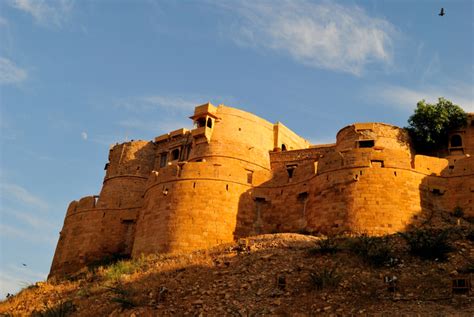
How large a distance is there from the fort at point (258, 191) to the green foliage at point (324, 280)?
6.84 m

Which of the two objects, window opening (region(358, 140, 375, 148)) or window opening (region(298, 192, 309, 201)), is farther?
window opening (region(358, 140, 375, 148))

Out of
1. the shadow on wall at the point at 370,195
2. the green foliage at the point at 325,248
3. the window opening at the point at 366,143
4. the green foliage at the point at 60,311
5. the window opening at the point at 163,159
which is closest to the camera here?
the green foliage at the point at 60,311

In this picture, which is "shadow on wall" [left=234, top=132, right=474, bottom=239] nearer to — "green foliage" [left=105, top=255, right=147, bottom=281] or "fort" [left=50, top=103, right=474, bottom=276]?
"fort" [left=50, top=103, right=474, bottom=276]

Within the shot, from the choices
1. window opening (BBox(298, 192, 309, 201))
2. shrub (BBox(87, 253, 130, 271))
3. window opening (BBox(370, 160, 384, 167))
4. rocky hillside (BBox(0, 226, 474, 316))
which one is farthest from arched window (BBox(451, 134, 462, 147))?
shrub (BBox(87, 253, 130, 271))

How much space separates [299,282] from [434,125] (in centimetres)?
1499

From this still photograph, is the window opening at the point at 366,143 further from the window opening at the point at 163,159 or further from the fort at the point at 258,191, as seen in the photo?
the window opening at the point at 163,159

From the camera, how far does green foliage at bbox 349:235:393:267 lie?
1588 centimetres

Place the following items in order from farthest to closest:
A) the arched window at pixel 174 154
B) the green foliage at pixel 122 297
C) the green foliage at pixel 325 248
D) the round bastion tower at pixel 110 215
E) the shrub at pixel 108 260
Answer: the arched window at pixel 174 154 < the round bastion tower at pixel 110 215 < the shrub at pixel 108 260 < the green foliage at pixel 325 248 < the green foliage at pixel 122 297

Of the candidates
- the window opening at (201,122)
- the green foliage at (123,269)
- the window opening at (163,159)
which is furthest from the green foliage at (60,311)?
the window opening at (163,159)

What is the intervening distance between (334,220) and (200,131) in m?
10.3

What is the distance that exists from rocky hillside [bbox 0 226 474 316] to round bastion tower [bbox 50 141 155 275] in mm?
8698

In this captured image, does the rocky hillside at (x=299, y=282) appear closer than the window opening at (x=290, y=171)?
Yes

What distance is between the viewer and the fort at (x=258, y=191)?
22.2m

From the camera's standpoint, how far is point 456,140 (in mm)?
27688
